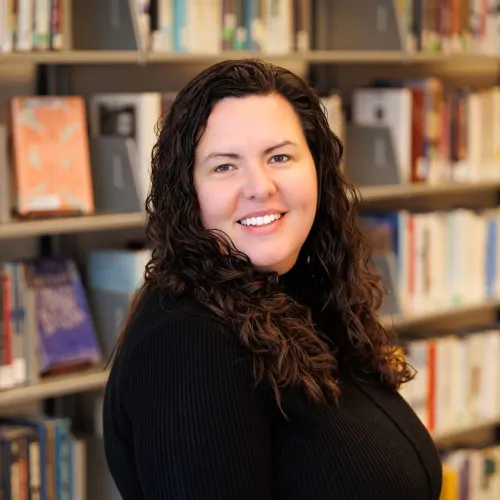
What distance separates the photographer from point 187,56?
240 cm

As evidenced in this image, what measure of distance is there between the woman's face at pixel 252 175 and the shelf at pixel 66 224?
0.92 m

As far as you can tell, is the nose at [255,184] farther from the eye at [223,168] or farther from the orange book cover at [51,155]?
the orange book cover at [51,155]

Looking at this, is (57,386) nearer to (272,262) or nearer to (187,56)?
(187,56)

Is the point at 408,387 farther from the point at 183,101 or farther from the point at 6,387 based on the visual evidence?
the point at 183,101

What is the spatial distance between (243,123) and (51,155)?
106cm

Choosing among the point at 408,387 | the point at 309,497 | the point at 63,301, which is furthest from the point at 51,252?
the point at 309,497

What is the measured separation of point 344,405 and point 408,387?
175 cm

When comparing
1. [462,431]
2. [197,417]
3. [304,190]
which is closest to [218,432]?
[197,417]

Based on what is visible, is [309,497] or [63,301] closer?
[309,497]

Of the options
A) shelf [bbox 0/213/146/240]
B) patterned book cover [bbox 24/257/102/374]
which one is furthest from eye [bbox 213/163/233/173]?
patterned book cover [bbox 24/257/102/374]

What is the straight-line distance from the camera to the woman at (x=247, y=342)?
3.84 feet

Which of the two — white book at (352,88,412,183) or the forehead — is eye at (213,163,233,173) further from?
white book at (352,88,412,183)

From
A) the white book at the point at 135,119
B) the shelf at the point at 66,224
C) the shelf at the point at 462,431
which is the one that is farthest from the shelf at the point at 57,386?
the shelf at the point at 462,431

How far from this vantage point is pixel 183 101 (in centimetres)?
135
